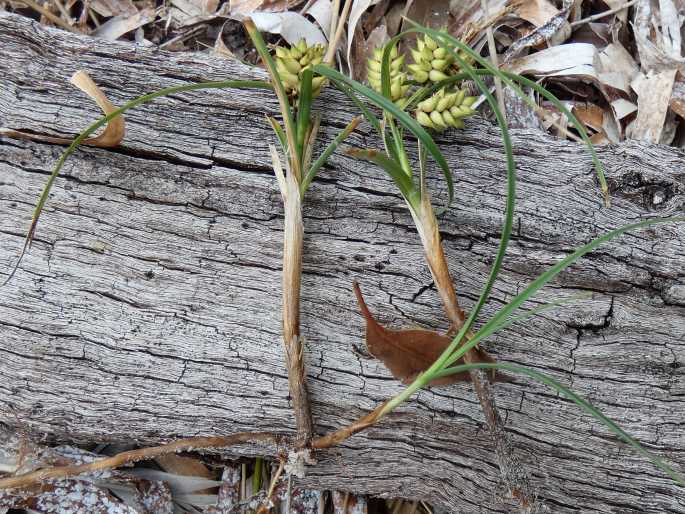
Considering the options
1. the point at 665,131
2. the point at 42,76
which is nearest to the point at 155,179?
the point at 42,76

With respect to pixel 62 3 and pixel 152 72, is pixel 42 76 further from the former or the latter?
pixel 62 3

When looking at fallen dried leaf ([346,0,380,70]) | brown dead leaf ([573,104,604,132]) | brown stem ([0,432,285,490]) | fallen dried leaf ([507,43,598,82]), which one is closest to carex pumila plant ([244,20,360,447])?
brown stem ([0,432,285,490])

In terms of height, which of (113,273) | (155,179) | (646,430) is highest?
(155,179)

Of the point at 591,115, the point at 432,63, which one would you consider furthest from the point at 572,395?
the point at 591,115

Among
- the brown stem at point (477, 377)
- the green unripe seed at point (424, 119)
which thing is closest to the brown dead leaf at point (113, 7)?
the green unripe seed at point (424, 119)

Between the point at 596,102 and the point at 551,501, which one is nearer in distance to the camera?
the point at 551,501

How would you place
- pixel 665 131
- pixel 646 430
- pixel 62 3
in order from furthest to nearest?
1. pixel 62 3
2. pixel 665 131
3. pixel 646 430

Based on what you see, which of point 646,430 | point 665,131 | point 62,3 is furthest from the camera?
point 62,3

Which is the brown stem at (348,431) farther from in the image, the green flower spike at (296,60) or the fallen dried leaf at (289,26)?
the fallen dried leaf at (289,26)
